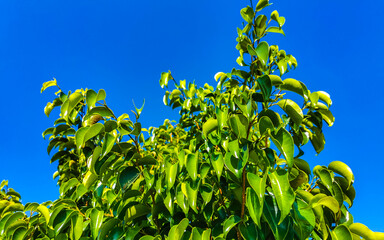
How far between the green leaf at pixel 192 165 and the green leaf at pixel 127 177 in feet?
1.39

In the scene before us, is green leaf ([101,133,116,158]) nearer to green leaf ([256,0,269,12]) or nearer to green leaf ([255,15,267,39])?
green leaf ([255,15,267,39])

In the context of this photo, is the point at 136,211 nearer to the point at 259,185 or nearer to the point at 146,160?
the point at 146,160

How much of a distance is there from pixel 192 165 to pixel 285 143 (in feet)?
1.76

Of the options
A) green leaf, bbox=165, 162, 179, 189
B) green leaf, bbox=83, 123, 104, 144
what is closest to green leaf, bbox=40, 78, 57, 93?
green leaf, bbox=83, 123, 104, 144

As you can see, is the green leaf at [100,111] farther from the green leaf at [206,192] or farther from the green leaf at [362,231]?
the green leaf at [362,231]

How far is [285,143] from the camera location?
1.36 meters

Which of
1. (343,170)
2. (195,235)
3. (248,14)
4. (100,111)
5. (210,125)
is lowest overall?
(195,235)

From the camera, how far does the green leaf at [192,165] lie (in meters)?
1.56

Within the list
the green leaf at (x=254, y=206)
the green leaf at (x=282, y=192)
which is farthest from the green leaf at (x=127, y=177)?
the green leaf at (x=282, y=192)

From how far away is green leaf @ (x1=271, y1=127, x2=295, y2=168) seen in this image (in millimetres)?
1337

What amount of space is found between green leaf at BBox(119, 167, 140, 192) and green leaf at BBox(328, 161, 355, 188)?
1232 mm

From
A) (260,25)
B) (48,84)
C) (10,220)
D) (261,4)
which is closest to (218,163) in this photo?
(260,25)

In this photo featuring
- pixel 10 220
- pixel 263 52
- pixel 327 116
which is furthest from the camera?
pixel 10 220

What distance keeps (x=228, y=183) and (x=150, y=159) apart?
577mm
